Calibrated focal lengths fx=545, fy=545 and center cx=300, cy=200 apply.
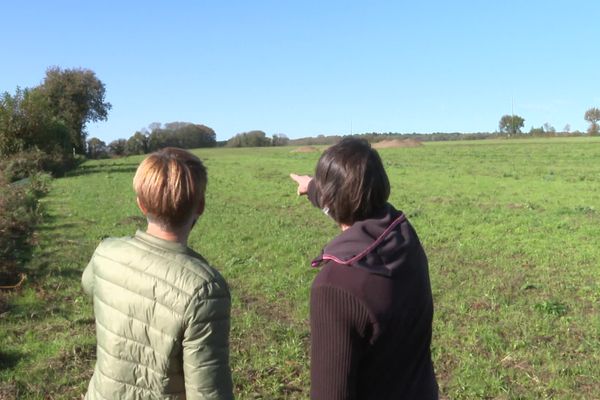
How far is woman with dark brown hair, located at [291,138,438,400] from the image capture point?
1.71 metres

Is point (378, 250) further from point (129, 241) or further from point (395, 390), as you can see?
point (129, 241)

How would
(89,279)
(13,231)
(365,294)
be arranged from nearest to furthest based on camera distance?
(365,294), (89,279), (13,231)

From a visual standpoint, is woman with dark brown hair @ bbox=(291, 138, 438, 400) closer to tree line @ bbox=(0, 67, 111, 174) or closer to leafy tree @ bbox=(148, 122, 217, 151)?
tree line @ bbox=(0, 67, 111, 174)

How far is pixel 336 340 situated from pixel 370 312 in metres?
0.14

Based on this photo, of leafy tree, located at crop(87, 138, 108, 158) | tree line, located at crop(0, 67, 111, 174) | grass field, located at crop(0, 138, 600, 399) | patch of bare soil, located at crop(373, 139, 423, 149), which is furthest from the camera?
leafy tree, located at crop(87, 138, 108, 158)

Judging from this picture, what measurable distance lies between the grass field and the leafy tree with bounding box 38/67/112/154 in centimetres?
5013

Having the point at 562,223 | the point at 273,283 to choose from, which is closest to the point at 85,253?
the point at 273,283

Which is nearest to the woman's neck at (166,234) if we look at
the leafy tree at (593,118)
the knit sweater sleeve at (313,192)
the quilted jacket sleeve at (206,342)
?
the quilted jacket sleeve at (206,342)

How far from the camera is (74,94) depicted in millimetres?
61625

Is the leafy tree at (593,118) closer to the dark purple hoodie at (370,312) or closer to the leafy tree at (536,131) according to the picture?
the leafy tree at (536,131)

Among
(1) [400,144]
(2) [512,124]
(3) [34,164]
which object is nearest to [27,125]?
(3) [34,164]

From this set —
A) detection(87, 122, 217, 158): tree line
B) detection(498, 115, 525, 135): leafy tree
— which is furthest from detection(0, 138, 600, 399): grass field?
detection(498, 115, 525, 135): leafy tree

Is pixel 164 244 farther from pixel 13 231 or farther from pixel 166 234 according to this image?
pixel 13 231

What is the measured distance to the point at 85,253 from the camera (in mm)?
9664
